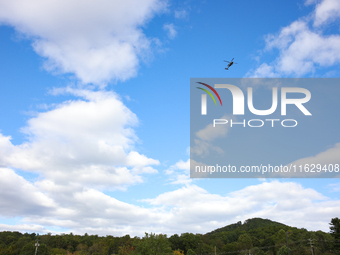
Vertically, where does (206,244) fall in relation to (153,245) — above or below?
below

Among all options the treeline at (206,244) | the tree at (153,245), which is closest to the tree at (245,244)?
the treeline at (206,244)

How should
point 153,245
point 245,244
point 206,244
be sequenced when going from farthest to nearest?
point 206,244, point 245,244, point 153,245

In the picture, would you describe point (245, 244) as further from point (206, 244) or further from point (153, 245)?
point (153, 245)

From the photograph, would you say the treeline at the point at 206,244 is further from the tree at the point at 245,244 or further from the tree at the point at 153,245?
the tree at the point at 153,245

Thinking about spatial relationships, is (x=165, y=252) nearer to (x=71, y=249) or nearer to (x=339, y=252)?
(x=339, y=252)

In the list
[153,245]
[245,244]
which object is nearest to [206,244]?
[245,244]

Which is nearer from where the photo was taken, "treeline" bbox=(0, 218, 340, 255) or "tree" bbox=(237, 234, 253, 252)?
"treeline" bbox=(0, 218, 340, 255)

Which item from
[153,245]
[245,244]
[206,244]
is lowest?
[206,244]

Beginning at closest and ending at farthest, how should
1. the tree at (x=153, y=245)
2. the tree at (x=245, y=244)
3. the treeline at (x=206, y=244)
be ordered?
the tree at (x=153, y=245), the treeline at (x=206, y=244), the tree at (x=245, y=244)

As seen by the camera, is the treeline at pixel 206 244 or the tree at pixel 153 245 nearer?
the tree at pixel 153 245

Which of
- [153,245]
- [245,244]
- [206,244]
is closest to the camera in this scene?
[153,245]

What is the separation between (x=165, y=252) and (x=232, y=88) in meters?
35.2

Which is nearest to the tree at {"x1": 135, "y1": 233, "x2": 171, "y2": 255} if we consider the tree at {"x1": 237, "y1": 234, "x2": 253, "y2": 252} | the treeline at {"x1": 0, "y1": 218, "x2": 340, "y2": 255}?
the treeline at {"x1": 0, "y1": 218, "x2": 340, "y2": 255}

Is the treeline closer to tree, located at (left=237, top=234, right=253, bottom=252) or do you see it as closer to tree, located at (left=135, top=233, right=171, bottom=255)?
tree, located at (left=237, top=234, right=253, bottom=252)
